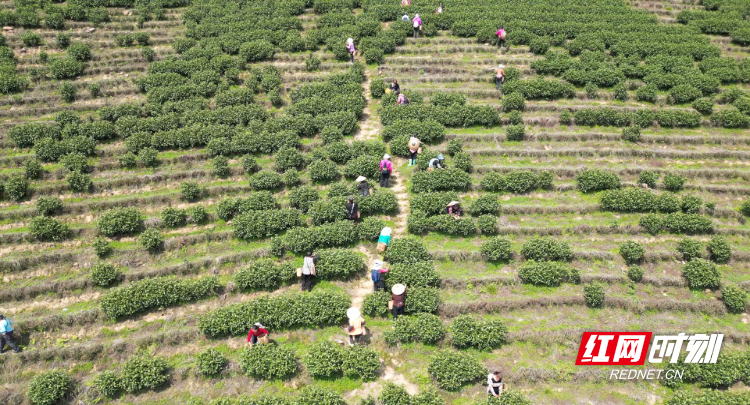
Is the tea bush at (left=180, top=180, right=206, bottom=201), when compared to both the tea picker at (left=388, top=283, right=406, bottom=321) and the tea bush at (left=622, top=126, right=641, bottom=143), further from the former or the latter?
the tea bush at (left=622, top=126, right=641, bottom=143)

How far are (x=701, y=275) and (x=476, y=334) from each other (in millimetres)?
12698

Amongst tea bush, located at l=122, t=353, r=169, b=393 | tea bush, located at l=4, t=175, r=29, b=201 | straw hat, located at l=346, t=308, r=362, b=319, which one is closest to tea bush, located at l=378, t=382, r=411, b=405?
straw hat, located at l=346, t=308, r=362, b=319

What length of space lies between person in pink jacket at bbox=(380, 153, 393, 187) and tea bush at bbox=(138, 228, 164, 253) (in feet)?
41.2

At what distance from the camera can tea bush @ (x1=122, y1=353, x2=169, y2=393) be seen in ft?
65.0

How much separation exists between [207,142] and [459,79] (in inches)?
771

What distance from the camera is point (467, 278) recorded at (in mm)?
24109

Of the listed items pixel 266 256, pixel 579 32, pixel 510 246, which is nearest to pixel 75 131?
→ pixel 266 256

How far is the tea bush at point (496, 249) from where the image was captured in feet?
80.5

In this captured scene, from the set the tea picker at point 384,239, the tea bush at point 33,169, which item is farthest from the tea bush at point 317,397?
the tea bush at point 33,169

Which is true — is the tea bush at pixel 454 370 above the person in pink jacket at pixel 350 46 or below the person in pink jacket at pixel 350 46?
below

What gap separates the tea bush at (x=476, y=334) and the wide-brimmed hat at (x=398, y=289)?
2683 mm

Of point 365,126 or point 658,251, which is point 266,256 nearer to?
point 365,126

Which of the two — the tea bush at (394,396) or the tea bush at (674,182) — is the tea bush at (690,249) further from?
the tea bush at (394,396)

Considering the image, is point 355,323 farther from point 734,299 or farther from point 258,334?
point 734,299
